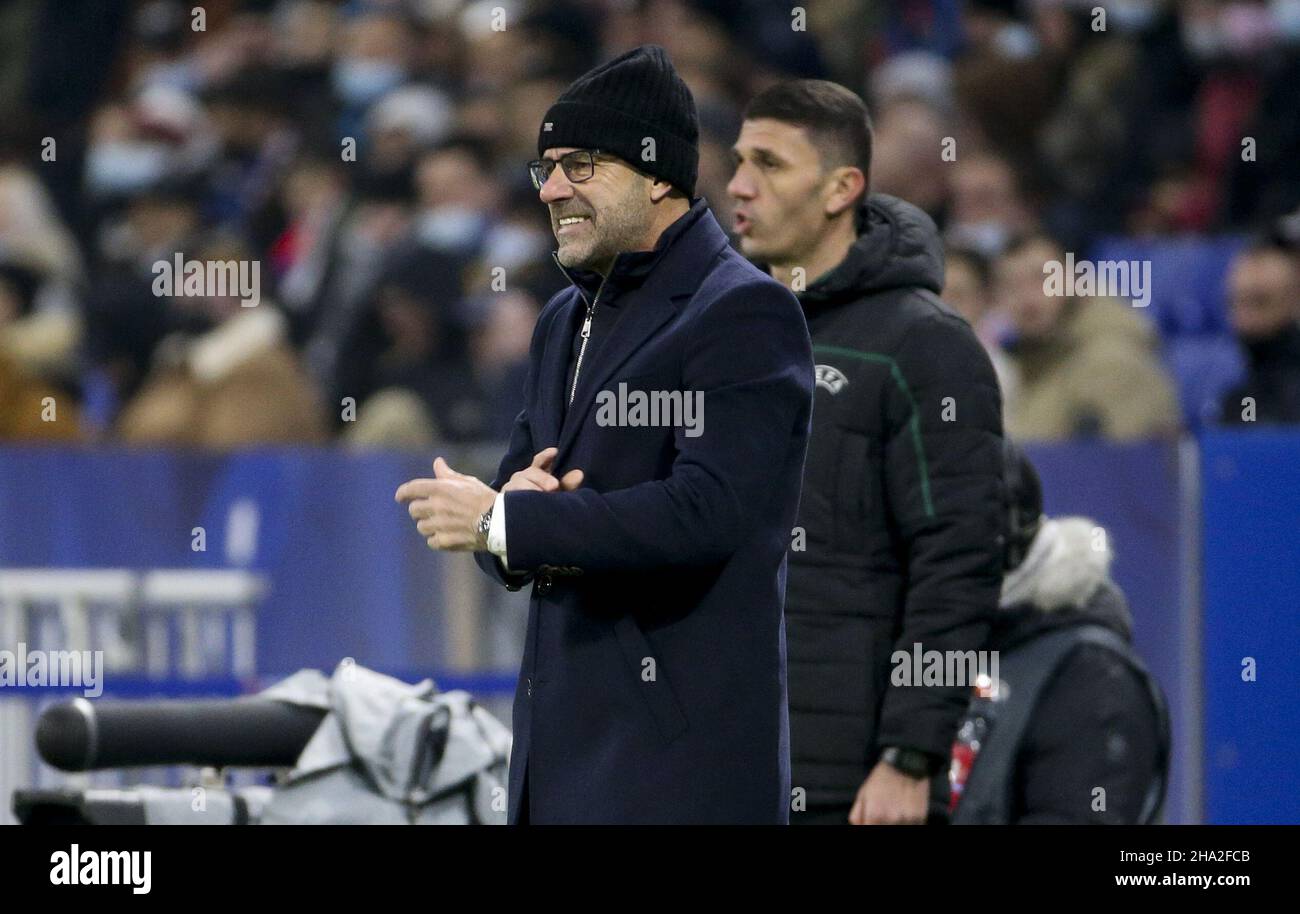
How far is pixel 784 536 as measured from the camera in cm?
418

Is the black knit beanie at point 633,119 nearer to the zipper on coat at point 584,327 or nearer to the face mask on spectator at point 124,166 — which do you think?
the zipper on coat at point 584,327

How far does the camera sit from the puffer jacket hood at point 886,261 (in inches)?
214

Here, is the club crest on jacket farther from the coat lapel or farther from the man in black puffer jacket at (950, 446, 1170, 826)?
the coat lapel

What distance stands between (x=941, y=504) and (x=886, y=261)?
610mm

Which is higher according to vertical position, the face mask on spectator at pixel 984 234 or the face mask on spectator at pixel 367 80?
the face mask on spectator at pixel 367 80

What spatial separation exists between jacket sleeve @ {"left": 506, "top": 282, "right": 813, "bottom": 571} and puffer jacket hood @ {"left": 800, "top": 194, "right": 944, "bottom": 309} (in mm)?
1241

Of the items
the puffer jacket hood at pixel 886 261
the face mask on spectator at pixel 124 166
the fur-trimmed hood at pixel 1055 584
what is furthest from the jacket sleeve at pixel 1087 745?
the face mask on spectator at pixel 124 166

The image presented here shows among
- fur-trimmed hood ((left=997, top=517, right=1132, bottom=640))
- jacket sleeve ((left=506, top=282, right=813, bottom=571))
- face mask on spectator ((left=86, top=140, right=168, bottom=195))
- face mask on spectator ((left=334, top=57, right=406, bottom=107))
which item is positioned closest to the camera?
jacket sleeve ((left=506, top=282, right=813, bottom=571))

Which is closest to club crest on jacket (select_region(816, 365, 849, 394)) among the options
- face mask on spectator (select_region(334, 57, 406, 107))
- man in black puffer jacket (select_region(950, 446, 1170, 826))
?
man in black puffer jacket (select_region(950, 446, 1170, 826))

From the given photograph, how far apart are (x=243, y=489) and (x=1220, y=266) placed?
180 inches

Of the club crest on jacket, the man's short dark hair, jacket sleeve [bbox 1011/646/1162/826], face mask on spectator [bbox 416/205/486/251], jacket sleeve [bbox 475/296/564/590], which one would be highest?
face mask on spectator [bbox 416/205/486/251]

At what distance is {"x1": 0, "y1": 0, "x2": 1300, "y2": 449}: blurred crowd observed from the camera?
983cm

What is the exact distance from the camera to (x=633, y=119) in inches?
167

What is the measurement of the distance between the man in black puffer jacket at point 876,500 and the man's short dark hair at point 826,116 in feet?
0.04
